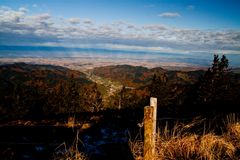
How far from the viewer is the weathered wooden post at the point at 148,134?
521cm

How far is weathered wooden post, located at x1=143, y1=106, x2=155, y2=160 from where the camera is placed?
5.21 m

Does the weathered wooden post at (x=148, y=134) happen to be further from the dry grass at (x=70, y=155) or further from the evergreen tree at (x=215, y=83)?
the evergreen tree at (x=215, y=83)

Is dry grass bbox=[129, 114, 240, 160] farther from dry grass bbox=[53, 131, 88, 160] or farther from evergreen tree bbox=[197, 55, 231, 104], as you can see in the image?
evergreen tree bbox=[197, 55, 231, 104]

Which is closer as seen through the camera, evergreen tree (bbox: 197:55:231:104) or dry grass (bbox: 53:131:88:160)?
dry grass (bbox: 53:131:88:160)

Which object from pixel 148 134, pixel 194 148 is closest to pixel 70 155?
pixel 148 134

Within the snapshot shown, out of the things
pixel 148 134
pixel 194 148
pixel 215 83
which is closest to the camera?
pixel 148 134

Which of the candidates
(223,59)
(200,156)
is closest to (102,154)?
(200,156)

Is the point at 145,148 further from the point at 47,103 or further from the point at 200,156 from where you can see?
the point at 47,103

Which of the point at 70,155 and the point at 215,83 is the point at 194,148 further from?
the point at 215,83

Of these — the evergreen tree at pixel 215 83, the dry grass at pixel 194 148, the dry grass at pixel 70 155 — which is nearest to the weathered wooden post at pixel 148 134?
the dry grass at pixel 194 148

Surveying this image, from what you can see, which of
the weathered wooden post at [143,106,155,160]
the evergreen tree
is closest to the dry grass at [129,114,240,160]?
the weathered wooden post at [143,106,155,160]

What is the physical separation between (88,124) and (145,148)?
5353 millimetres

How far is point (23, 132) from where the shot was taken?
31.2ft

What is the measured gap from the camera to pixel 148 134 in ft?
17.4
